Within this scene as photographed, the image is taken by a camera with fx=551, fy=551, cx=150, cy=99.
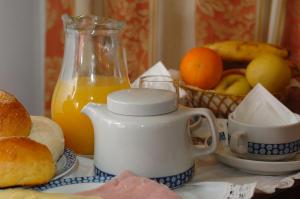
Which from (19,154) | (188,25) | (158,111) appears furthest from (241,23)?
(19,154)

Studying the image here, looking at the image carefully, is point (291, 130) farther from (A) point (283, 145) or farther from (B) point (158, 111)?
(B) point (158, 111)

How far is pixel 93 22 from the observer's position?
80 centimetres

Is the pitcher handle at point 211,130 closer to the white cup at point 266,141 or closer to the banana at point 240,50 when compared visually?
the white cup at point 266,141

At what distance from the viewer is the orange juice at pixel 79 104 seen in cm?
79

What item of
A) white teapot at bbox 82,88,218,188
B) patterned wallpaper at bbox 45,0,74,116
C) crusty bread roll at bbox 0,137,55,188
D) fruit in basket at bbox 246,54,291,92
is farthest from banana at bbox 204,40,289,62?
crusty bread roll at bbox 0,137,55,188

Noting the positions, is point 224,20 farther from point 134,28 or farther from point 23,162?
point 23,162

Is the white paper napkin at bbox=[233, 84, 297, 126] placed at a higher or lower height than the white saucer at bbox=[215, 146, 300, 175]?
higher

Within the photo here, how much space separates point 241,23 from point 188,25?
13 cm

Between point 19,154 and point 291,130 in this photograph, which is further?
point 291,130

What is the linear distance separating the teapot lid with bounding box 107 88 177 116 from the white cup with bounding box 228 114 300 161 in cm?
12

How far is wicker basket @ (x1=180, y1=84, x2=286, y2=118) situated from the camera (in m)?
0.94

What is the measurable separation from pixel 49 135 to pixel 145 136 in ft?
0.45

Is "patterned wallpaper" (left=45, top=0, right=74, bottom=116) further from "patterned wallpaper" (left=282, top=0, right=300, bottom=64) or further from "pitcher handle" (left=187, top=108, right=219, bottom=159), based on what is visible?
"pitcher handle" (left=187, top=108, right=219, bottom=159)

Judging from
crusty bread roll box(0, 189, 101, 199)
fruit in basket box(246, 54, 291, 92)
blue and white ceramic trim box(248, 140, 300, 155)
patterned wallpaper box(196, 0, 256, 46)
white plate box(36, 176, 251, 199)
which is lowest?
white plate box(36, 176, 251, 199)
